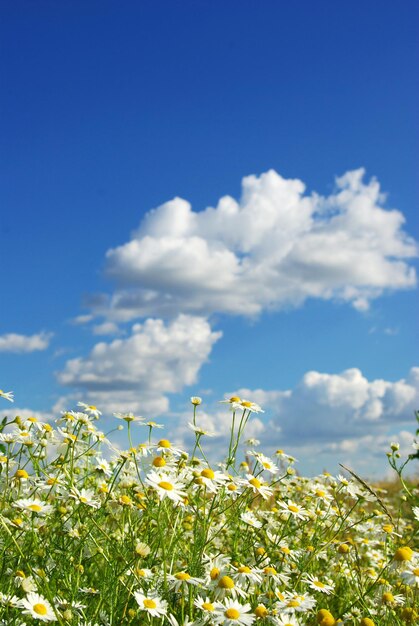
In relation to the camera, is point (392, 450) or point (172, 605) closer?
point (172, 605)

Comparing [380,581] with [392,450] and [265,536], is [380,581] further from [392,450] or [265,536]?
[392,450]

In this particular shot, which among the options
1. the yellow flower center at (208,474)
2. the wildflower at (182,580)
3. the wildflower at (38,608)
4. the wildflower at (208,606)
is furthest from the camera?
the yellow flower center at (208,474)

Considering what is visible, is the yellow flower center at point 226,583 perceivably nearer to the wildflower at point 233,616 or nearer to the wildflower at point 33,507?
the wildflower at point 233,616

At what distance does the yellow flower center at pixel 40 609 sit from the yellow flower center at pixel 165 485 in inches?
32.6

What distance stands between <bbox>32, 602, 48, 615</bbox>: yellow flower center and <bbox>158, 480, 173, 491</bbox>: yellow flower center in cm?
83

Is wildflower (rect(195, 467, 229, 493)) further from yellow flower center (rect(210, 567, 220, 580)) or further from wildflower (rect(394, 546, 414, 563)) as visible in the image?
wildflower (rect(394, 546, 414, 563))

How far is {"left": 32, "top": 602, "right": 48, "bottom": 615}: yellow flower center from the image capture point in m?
3.51

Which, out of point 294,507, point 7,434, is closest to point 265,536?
point 294,507

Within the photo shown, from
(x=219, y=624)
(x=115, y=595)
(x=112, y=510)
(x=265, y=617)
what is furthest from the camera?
(x=112, y=510)

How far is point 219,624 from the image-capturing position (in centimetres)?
367

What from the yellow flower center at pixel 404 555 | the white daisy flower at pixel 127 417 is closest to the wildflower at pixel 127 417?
the white daisy flower at pixel 127 417

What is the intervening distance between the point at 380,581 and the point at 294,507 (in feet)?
2.59

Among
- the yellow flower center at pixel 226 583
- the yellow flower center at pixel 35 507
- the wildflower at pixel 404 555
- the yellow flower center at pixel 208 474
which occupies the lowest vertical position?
the yellow flower center at pixel 226 583

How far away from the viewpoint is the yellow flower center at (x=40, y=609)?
351 centimetres
